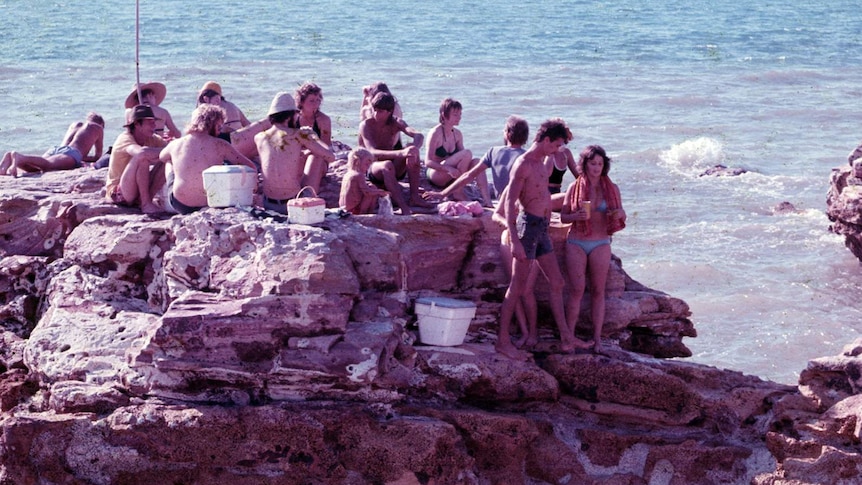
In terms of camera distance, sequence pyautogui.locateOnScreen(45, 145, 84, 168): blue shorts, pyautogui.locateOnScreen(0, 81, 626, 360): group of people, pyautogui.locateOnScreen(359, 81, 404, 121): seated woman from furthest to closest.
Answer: pyautogui.locateOnScreen(45, 145, 84, 168): blue shorts → pyautogui.locateOnScreen(359, 81, 404, 121): seated woman → pyautogui.locateOnScreen(0, 81, 626, 360): group of people

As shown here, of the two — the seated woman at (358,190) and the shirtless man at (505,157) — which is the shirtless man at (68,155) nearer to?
the seated woman at (358,190)

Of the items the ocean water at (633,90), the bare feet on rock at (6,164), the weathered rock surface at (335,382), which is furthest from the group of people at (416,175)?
the ocean water at (633,90)

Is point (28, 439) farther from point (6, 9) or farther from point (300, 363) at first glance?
point (6, 9)

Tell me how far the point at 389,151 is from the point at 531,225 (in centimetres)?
195

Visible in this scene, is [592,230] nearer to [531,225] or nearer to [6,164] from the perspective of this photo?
[531,225]

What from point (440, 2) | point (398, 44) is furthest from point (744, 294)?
point (440, 2)

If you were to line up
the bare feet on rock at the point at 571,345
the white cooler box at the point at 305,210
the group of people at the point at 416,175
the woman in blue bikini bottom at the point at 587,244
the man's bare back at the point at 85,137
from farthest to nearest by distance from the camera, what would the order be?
the man's bare back at the point at 85,137, the woman in blue bikini bottom at the point at 587,244, the bare feet on rock at the point at 571,345, the group of people at the point at 416,175, the white cooler box at the point at 305,210

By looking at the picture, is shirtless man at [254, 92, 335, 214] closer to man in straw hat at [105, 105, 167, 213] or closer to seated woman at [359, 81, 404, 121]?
man in straw hat at [105, 105, 167, 213]

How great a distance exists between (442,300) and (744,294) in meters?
6.67

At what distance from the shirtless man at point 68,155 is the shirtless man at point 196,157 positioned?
2650mm

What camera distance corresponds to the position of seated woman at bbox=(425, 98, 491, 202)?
33.7 ft

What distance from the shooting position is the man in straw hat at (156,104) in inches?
436

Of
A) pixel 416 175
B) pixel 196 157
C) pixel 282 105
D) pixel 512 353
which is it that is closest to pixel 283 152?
pixel 282 105

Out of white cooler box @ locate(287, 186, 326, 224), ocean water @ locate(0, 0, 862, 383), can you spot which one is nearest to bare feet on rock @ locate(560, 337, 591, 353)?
white cooler box @ locate(287, 186, 326, 224)
